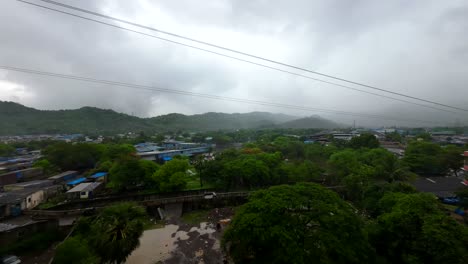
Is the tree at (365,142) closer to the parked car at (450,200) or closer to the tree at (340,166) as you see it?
the tree at (340,166)

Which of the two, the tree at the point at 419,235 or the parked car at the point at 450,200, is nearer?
the tree at the point at 419,235

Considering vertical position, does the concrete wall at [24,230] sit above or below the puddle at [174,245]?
above

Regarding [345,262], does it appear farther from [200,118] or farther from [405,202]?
[200,118]

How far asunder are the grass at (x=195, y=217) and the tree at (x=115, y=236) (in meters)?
7.37

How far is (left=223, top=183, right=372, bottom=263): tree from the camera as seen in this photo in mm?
7211

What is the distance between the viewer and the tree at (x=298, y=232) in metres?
7.21

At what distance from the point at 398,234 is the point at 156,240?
15.7m

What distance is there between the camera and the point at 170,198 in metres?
18.9

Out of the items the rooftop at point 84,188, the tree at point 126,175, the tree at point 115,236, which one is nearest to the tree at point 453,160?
the tree at point 115,236

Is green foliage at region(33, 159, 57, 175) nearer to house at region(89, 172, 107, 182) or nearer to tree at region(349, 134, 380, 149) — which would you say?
house at region(89, 172, 107, 182)

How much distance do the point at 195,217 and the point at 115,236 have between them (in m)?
9.18

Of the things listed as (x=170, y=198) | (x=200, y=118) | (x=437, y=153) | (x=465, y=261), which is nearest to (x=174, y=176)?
(x=170, y=198)

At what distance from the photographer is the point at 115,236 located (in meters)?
8.84

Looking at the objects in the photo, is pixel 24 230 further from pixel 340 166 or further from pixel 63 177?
pixel 340 166
